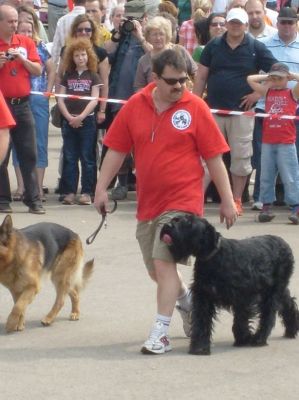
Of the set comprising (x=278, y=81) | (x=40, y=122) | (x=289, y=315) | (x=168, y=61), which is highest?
(x=168, y=61)

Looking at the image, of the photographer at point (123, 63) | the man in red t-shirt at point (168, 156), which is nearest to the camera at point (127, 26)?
the photographer at point (123, 63)

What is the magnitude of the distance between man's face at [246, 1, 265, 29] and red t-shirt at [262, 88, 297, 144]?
1.92 m

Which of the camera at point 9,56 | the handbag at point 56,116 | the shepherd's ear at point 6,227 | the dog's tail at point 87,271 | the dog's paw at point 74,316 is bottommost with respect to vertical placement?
the dog's paw at point 74,316

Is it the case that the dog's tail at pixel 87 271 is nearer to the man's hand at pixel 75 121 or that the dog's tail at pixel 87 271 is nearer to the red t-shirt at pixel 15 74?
the red t-shirt at pixel 15 74

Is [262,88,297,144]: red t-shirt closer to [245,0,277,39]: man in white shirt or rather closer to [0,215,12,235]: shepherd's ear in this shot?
[245,0,277,39]: man in white shirt

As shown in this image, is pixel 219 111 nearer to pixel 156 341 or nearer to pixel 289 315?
pixel 289 315

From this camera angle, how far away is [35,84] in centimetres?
1270

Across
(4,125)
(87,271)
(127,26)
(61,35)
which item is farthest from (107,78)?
(4,125)

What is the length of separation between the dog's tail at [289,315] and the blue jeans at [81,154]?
5.46 metres

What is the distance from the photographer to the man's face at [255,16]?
1312cm

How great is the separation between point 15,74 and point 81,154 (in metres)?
1.38

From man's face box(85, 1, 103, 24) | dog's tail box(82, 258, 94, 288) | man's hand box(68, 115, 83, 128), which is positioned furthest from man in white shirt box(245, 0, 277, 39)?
dog's tail box(82, 258, 94, 288)

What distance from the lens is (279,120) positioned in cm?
1127

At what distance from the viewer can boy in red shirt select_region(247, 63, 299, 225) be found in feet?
36.9
